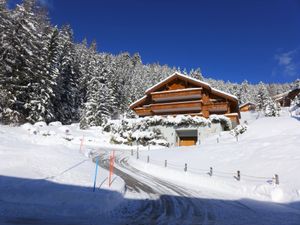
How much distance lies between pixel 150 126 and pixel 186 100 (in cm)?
715

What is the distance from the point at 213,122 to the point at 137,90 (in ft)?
131

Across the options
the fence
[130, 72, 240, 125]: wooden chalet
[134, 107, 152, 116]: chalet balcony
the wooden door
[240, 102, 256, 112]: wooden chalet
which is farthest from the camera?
[240, 102, 256, 112]: wooden chalet

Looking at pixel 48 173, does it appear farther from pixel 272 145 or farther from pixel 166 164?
pixel 272 145

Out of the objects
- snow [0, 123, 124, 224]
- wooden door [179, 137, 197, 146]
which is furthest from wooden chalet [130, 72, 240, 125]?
snow [0, 123, 124, 224]

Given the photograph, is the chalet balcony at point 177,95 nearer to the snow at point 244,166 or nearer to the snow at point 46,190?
the snow at point 244,166

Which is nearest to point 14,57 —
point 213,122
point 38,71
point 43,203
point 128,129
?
point 38,71

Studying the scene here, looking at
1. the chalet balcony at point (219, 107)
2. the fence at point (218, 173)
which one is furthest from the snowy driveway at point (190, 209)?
the chalet balcony at point (219, 107)

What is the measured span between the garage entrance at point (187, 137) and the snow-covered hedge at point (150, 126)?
1.41 m

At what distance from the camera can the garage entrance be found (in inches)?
1550

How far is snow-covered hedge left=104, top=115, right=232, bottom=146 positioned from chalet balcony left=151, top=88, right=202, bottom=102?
382 cm

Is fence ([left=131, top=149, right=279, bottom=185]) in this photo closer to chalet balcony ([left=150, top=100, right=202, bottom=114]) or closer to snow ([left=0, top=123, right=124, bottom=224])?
snow ([left=0, top=123, right=124, bottom=224])

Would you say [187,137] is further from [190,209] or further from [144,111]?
[190,209]

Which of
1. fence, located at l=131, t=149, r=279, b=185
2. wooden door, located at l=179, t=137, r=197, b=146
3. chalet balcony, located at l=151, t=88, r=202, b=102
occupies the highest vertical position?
chalet balcony, located at l=151, t=88, r=202, b=102

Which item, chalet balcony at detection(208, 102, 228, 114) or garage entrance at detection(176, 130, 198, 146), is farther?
garage entrance at detection(176, 130, 198, 146)
